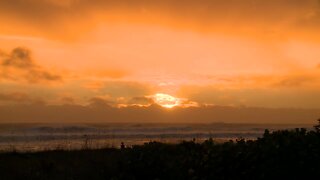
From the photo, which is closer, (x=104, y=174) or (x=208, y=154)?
(x=208, y=154)

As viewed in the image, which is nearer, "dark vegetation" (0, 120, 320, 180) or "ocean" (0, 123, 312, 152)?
"dark vegetation" (0, 120, 320, 180)

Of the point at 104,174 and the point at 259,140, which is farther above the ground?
the point at 259,140

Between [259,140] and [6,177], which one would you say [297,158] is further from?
[6,177]

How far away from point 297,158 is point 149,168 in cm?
322

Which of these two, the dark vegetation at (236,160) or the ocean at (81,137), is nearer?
the dark vegetation at (236,160)

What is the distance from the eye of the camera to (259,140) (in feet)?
37.7

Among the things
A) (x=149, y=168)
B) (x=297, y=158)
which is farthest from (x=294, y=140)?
(x=149, y=168)

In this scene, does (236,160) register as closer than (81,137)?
Yes

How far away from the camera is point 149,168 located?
10742 millimetres

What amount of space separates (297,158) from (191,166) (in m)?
2.30

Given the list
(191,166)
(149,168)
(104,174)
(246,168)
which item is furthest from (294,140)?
(104,174)

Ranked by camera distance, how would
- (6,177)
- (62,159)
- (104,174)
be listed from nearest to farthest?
(104,174)
(6,177)
(62,159)

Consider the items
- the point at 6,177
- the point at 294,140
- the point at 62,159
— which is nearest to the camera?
the point at 294,140

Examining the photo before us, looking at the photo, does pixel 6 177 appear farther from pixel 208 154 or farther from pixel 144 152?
pixel 208 154
